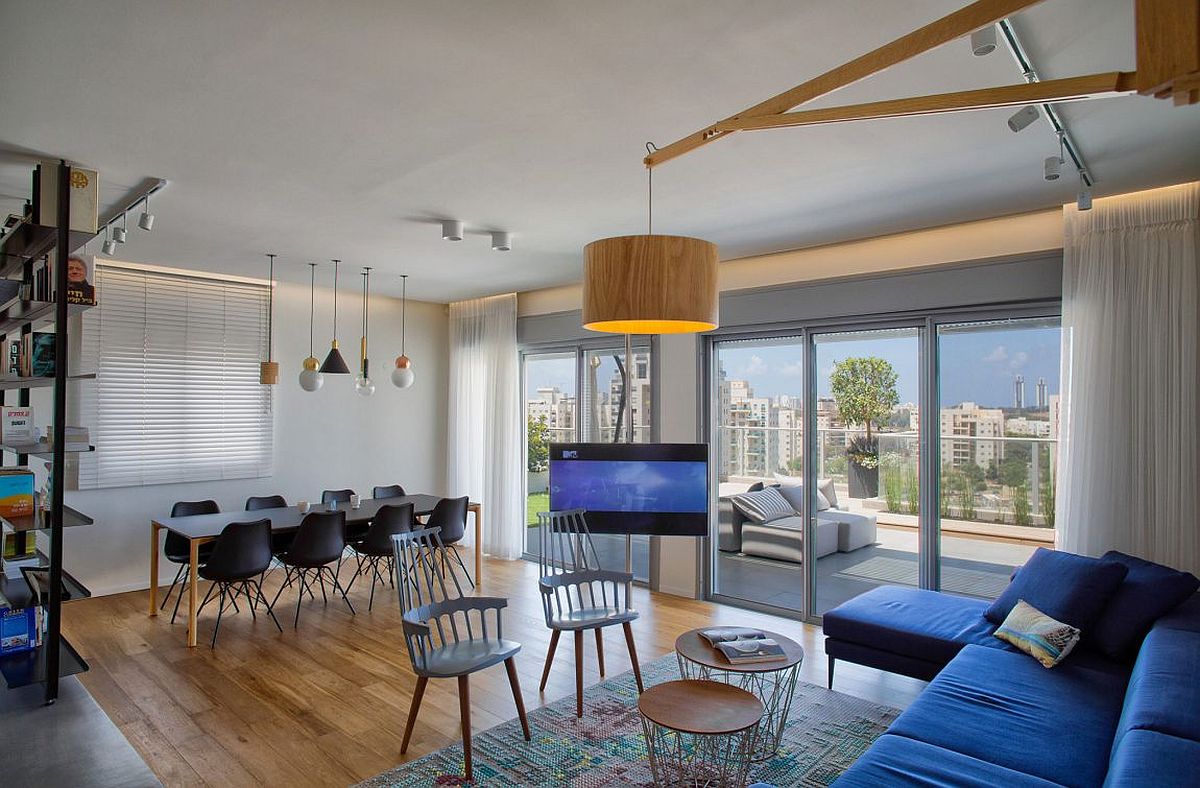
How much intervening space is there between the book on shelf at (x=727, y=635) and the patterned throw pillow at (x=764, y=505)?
2.16 metres

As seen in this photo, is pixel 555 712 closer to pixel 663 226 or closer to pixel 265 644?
pixel 265 644

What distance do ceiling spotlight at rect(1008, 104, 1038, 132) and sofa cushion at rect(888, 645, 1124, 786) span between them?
2.30 metres

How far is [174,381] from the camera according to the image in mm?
6535

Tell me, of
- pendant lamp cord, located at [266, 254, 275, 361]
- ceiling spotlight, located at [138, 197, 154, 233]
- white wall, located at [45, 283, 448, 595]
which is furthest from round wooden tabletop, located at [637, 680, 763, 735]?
pendant lamp cord, located at [266, 254, 275, 361]

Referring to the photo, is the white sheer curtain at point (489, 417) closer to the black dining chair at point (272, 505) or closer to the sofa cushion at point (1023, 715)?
the black dining chair at point (272, 505)

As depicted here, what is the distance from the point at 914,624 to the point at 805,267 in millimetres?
2768

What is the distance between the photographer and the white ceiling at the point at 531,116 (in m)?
2.22

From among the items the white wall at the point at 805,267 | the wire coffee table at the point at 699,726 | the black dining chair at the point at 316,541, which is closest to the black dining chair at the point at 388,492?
the black dining chair at the point at 316,541

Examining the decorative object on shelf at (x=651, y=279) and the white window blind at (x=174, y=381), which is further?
the white window blind at (x=174, y=381)

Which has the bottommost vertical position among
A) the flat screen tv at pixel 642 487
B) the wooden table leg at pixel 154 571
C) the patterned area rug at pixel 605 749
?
the patterned area rug at pixel 605 749

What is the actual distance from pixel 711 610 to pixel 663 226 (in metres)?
3.06

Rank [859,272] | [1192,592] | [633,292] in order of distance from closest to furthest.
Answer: [633,292] → [1192,592] → [859,272]

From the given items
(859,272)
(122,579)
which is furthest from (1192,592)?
(122,579)

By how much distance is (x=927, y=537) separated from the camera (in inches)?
191
